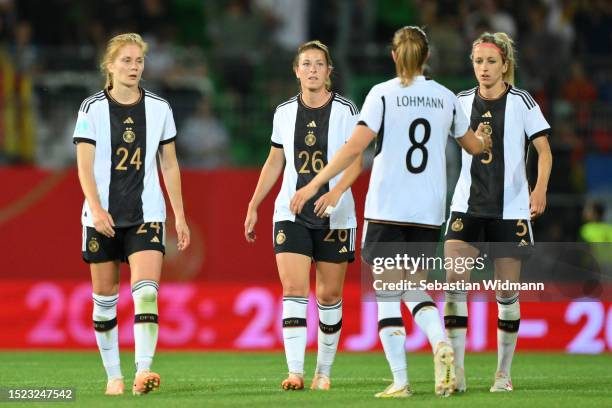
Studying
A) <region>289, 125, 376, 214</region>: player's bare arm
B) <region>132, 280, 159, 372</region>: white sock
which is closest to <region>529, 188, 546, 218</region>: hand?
<region>289, 125, 376, 214</region>: player's bare arm

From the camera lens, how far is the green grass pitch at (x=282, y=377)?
758cm

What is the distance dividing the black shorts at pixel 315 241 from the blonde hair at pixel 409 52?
1.25 metres

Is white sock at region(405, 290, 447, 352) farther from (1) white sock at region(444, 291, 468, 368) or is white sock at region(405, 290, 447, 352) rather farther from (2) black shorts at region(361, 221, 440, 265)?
(1) white sock at region(444, 291, 468, 368)

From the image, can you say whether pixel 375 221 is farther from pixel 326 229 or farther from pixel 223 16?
pixel 223 16

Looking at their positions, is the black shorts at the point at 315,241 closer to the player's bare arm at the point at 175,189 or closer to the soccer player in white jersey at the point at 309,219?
the soccer player in white jersey at the point at 309,219

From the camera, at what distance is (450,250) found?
27.3ft

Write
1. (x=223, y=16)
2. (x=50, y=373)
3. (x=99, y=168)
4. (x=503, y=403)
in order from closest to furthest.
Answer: (x=503, y=403) < (x=99, y=168) < (x=50, y=373) < (x=223, y=16)

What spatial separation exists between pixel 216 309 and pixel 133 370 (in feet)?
9.73

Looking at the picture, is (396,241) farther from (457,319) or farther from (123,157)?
(123,157)

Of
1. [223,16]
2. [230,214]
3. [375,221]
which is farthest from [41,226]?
[375,221]

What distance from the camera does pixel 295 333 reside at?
8227 millimetres

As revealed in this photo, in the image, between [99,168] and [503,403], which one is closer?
Result: [503,403]

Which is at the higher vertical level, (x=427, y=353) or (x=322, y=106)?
(x=322, y=106)

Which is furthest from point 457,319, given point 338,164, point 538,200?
point 338,164
